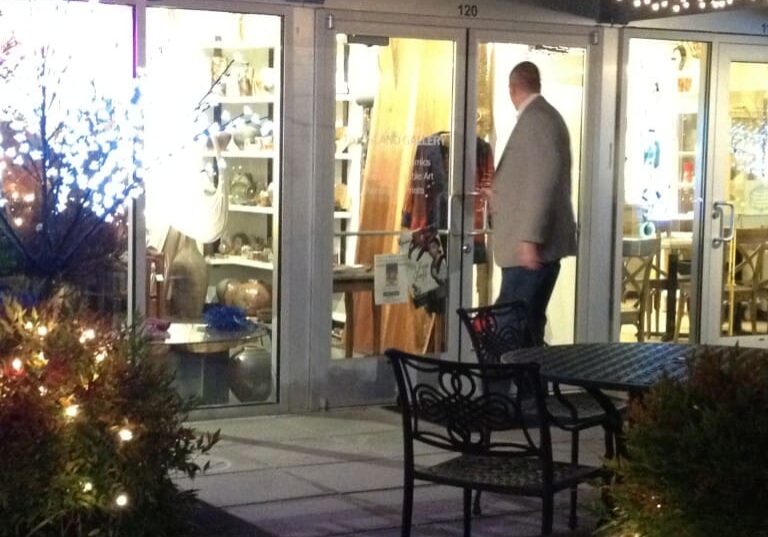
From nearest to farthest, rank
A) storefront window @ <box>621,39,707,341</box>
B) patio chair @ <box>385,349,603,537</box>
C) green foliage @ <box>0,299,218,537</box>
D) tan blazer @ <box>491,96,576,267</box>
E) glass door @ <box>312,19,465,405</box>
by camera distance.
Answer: green foliage @ <box>0,299,218,537</box>, patio chair @ <box>385,349,603,537</box>, tan blazer @ <box>491,96,576,267</box>, glass door @ <box>312,19,465,405</box>, storefront window @ <box>621,39,707,341</box>

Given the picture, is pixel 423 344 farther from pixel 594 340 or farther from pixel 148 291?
pixel 148 291

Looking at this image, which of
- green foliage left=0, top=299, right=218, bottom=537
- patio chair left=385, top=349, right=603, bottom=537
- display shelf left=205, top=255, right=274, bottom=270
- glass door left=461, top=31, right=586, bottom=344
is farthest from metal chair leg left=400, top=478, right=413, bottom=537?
glass door left=461, top=31, right=586, bottom=344

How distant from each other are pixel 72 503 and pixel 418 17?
14.9 feet

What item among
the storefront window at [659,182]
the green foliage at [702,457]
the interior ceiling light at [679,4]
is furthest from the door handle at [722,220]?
the green foliage at [702,457]

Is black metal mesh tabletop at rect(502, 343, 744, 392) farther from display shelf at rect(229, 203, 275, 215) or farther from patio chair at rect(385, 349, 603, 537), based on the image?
display shelf at rect(229, 203, 275, 215)

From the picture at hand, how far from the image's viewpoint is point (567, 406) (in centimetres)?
570

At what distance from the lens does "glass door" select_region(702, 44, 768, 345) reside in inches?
364

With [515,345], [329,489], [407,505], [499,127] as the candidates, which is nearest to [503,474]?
[407,505]

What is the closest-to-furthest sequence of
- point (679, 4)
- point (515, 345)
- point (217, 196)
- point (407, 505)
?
point (407, 505), point (515, 345), point (217, 196), point (679, 4)

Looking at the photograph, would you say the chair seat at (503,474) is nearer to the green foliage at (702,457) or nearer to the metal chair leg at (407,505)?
the metal chair leg at (407,505)

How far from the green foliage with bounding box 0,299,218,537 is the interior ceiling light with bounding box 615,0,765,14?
191 inches

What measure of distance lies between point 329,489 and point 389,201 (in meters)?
2.38

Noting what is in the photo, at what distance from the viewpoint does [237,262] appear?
25.7ft

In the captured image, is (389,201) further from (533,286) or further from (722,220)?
(722,220)
